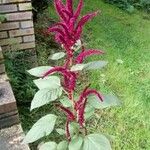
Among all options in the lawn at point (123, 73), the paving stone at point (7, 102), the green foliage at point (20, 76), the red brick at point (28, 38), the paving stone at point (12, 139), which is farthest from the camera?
the red brick at point (28, 38)

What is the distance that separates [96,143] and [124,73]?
7.67ft

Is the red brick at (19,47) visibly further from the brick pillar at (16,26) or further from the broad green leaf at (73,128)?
the broad green leaf at (73,128)

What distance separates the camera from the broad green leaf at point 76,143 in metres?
2.28

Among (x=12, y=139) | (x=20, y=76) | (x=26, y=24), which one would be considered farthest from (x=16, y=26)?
(x=12, y=139)

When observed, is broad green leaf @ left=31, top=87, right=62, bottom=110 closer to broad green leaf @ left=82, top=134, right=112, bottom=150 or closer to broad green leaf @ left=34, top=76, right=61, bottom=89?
broad green leaf @ left=34, top=76, right=61, bottom=89

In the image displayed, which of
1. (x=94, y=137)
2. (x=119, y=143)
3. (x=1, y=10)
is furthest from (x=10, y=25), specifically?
(x=94, y=137)

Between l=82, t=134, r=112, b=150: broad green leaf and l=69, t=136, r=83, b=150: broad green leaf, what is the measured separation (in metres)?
0.04

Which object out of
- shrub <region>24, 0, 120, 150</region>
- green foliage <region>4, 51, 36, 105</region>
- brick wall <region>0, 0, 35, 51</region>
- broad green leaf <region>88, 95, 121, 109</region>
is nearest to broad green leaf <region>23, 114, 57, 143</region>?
shrub <region>24, 0, 120, 150</region>

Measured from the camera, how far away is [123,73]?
4438mm

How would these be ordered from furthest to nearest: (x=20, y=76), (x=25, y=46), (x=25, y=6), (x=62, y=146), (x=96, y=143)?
(x=25, y=46)
(x=25, y=6)
(x=20, y=76)
(x=62, y=146)
(x=96, y=143)

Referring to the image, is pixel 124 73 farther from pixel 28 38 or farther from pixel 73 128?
pixel 73 128

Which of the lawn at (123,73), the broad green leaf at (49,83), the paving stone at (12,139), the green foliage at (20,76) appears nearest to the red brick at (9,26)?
the green foliage at (20,76)

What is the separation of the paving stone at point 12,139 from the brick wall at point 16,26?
129 cm

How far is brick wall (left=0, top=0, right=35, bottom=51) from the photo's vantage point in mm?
3957
